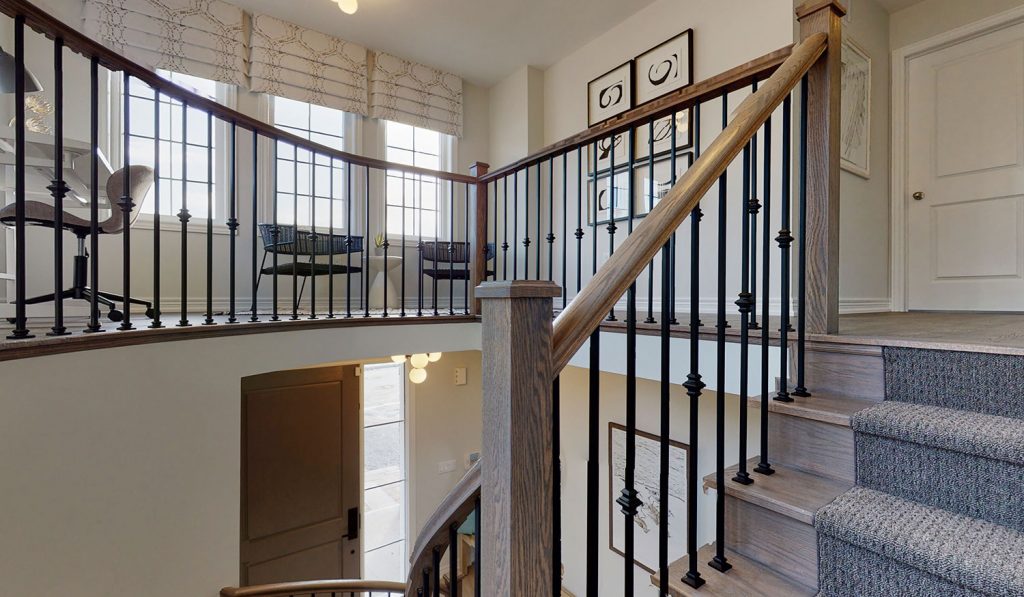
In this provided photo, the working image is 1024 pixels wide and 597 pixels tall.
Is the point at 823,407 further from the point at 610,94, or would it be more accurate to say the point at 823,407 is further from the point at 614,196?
the point at 610,94

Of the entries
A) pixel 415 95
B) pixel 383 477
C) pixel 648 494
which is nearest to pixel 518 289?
pixel 648 494

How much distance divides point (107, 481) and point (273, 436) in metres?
2.45

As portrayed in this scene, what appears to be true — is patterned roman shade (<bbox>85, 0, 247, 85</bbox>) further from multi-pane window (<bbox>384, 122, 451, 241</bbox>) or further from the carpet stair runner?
the carpet stair runner

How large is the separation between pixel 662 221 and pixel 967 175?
3448 millimetres

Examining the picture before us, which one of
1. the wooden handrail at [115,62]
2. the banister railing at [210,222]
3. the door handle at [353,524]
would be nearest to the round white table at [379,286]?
the banister railing at [210,222]

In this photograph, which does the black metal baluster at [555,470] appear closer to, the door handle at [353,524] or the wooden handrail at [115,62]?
the wooden handrail at [115,62]

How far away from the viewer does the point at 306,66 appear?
13.3 feet

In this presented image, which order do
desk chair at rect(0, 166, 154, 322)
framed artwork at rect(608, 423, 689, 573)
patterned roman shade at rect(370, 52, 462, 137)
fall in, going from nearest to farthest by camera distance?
desk chair at rect(0, 166, 154, 322) → framed artwork at rect(608, 423, 689, 573) → patterned roman shade at rect(370, 52, 462, 137)

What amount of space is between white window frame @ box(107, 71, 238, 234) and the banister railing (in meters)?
0.02

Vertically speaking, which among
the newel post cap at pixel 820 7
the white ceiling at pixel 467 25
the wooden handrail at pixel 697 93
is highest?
the white ceiling at pixel 467 25

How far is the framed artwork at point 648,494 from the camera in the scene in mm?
3076

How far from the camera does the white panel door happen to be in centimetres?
282

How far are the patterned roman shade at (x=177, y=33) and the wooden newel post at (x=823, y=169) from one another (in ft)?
13.1

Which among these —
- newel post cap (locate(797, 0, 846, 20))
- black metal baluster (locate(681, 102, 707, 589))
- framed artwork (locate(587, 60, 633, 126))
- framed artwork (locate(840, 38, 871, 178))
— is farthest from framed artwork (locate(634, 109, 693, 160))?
black metal baluster (locate(681, 102, 707, 589))
